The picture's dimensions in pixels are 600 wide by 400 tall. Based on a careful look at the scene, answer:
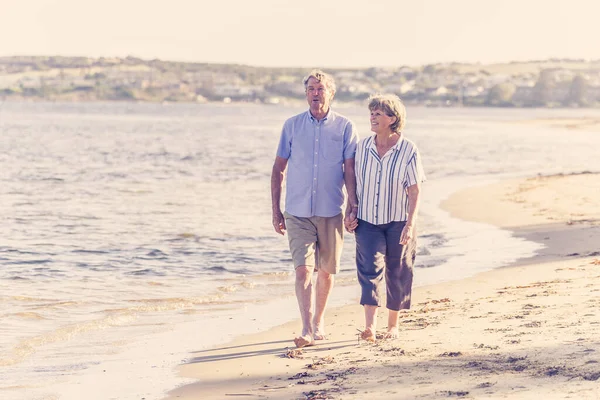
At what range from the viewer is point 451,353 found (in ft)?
18.8

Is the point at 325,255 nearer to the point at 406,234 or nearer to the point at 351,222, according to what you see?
the point at 351,222

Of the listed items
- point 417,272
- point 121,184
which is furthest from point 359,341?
point 121,184

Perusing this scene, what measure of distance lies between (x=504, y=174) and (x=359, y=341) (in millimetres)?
20793

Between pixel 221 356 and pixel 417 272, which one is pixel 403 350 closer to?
pixel 221 356

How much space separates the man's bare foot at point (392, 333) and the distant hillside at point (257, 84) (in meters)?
155

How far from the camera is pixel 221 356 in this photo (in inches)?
257

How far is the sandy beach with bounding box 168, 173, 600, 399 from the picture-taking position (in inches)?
199

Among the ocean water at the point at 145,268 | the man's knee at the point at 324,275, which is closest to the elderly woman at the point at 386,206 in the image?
the man's knee at the point at 324,275

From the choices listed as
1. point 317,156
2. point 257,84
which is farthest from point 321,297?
point 257,84

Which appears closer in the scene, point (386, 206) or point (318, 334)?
point (386, 206)

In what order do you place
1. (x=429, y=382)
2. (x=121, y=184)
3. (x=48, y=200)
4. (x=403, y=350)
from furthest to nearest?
(x=121, y=184)
(x=48, y=200)
(x=403, y=350)
(x=429, y=382)

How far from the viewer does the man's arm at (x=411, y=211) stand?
619 centimetres

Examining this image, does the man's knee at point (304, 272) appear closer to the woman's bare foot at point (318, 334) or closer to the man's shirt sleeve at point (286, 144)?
the woman's bare foot at point (318, 334)

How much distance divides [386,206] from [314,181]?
0.54 meters
